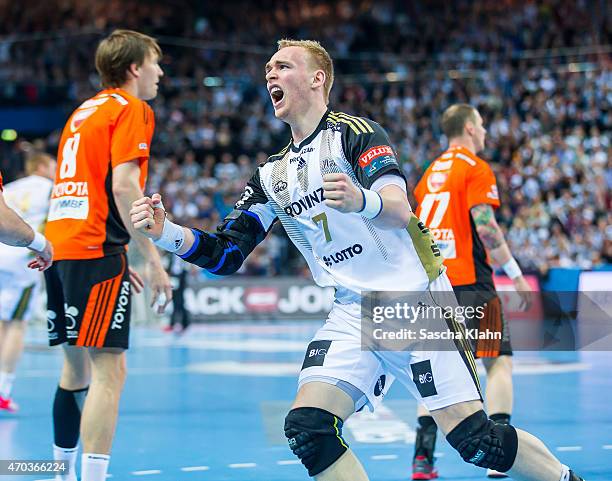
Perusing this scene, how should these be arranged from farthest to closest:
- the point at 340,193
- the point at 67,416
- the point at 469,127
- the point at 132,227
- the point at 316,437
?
1. the point at 469,127
2. the point at 67,416
3. the point at 132,227
4. the point at 316,437
5. the point at 340,193

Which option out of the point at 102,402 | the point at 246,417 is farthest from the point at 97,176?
the point at 246,417

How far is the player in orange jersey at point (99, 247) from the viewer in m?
4.98

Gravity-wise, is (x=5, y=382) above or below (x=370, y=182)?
below

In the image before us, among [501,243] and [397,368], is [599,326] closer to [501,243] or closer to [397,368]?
[501,243]

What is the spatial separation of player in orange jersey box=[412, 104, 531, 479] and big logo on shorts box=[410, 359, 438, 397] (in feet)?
6.67

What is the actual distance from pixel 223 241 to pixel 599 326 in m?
3.28

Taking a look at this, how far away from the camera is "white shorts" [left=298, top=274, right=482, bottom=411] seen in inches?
164

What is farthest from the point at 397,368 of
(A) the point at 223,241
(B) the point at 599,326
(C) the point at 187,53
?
(C) the point at 187,53

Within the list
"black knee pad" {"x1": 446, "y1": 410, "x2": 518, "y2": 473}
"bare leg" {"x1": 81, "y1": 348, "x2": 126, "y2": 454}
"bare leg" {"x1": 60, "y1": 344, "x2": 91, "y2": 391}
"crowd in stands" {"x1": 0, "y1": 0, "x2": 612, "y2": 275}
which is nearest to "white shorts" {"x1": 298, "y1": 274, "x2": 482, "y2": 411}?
"black knee pad" {"x1": 446, "y1": 410, "x2": 518, "y2": 473}

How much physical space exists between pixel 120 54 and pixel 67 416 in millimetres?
2078

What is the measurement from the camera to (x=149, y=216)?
3.96 meters

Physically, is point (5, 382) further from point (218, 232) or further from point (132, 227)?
point (218, 232)

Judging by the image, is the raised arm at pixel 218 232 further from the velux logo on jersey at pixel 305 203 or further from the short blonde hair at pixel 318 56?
the short blonde hair at pixel 318 56

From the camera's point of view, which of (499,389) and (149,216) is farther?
(499,389)
